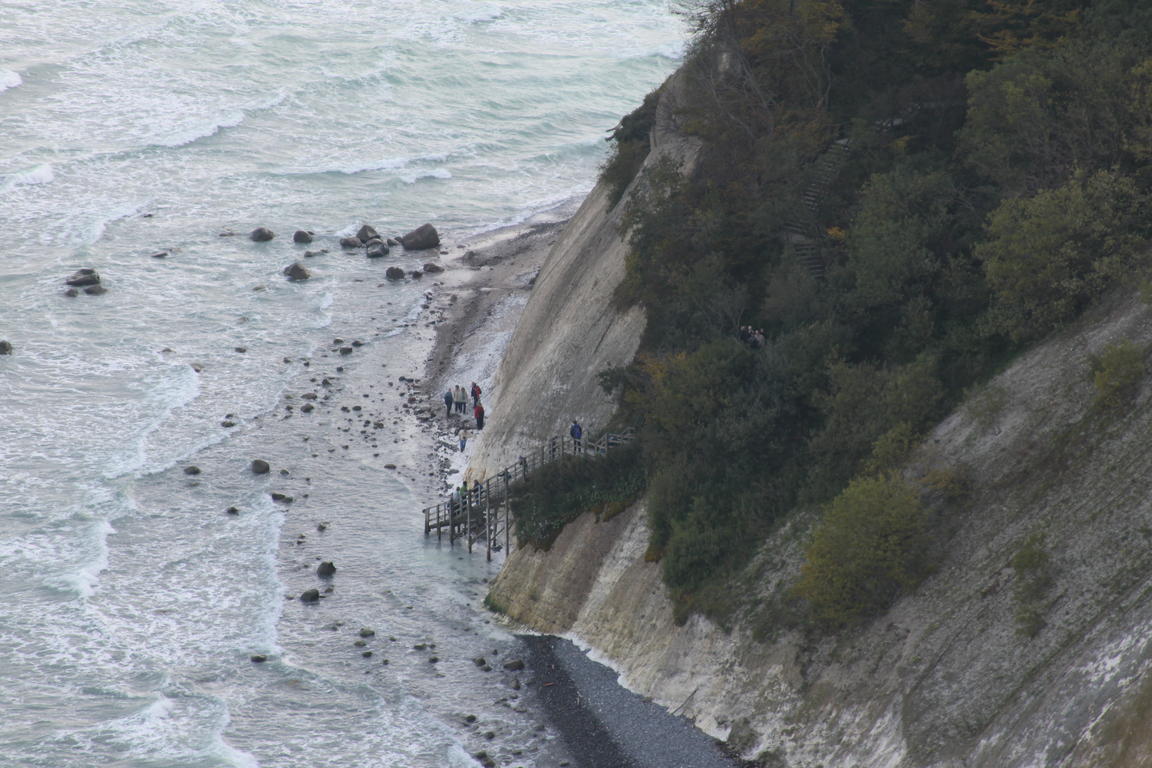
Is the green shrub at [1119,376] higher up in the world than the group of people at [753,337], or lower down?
higher up

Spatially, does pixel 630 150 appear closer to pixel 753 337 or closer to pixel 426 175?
pixel 753 337

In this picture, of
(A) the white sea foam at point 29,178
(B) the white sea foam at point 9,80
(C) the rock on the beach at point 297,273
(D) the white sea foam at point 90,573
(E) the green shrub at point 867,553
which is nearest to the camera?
(E) the green shrub at point 867,553

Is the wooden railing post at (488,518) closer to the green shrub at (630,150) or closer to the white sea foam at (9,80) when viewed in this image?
the green shrub at (630,150)

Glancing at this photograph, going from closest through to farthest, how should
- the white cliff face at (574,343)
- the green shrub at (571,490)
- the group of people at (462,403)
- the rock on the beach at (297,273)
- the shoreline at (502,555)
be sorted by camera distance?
1. the shoreline at (502,555)
2. the green shrub at (571,490)
3. the white cliff face at (574,343)
4. the group of people at (462,403)
5. the rock on the beach at (297,273)

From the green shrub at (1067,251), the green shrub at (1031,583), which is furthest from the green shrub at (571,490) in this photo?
the green shrub at (1031,583)

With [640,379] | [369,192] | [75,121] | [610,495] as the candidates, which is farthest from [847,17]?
[75,121]

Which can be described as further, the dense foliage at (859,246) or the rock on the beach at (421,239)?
the rock on the beach at (421,239)
